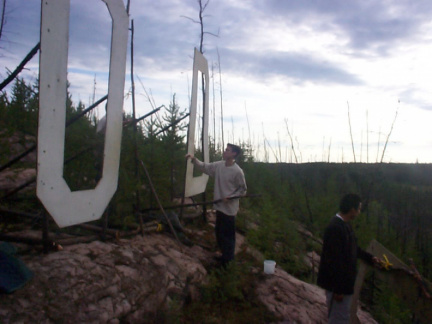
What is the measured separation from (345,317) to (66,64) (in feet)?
13.0

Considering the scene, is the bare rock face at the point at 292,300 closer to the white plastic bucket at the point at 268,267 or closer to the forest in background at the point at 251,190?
the white plastic bucket at the point at 268,267

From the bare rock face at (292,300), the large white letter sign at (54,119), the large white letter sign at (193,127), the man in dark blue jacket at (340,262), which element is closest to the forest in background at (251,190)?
the large white letter sign at (193,127)

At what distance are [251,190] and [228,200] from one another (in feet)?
18.3

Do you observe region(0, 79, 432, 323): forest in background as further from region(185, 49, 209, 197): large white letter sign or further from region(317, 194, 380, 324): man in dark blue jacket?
region(317, 194, 380, 324): man in dark blue jacket

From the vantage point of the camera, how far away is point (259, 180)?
37.8 ft

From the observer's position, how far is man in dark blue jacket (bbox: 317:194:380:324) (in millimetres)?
4383

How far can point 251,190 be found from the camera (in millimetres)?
11117

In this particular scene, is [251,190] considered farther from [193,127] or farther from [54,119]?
[54,119]

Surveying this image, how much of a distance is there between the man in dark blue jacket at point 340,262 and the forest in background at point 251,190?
7.43 ft

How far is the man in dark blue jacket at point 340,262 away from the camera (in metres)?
4.38

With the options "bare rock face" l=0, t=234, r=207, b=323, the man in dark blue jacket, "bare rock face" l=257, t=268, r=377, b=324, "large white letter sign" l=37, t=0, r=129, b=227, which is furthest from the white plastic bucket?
"large white letter sign" l=37, t=0, r=129, b=227

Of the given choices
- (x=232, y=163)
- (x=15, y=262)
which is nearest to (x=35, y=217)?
(x=15, y=262)

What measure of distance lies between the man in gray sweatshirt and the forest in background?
3.01 ft

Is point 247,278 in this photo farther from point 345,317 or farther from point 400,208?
point 400,208
